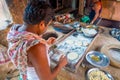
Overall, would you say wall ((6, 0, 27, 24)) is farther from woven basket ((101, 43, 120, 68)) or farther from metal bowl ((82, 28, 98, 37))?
woven basket ((101, 43, 120, 68))

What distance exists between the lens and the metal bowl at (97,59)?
1.32m

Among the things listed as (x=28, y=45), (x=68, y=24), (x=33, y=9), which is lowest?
(x=68, y=24)

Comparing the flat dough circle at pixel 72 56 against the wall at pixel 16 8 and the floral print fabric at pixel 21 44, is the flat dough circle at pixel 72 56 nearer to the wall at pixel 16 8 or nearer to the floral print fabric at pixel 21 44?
the floral print fabric at pixel 21 44

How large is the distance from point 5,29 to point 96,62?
60.8 inches

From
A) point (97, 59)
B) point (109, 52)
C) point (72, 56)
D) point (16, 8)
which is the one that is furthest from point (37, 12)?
point (16, 8)

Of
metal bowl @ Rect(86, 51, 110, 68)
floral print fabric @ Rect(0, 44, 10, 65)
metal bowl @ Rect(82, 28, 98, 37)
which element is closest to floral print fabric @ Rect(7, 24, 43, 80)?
metal bowl @ Rect(86, 51, 110, 68)

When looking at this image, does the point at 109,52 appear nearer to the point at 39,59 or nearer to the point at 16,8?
the point at 39,59

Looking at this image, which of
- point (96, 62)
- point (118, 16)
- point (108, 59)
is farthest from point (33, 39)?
point (118, 16)

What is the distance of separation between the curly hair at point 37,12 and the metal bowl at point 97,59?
0.82 m

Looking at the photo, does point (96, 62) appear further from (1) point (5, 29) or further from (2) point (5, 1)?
(2) point (5, 1)

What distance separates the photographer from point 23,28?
0.80m

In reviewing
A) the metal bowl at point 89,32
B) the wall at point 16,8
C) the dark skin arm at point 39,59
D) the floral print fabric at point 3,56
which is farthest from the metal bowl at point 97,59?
the wall at point 16,8

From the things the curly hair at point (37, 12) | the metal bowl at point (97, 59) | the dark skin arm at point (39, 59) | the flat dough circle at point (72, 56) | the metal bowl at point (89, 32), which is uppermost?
the curly hair at point (37, 12)

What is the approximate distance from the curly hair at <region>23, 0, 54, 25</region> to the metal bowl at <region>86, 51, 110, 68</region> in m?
0.82
